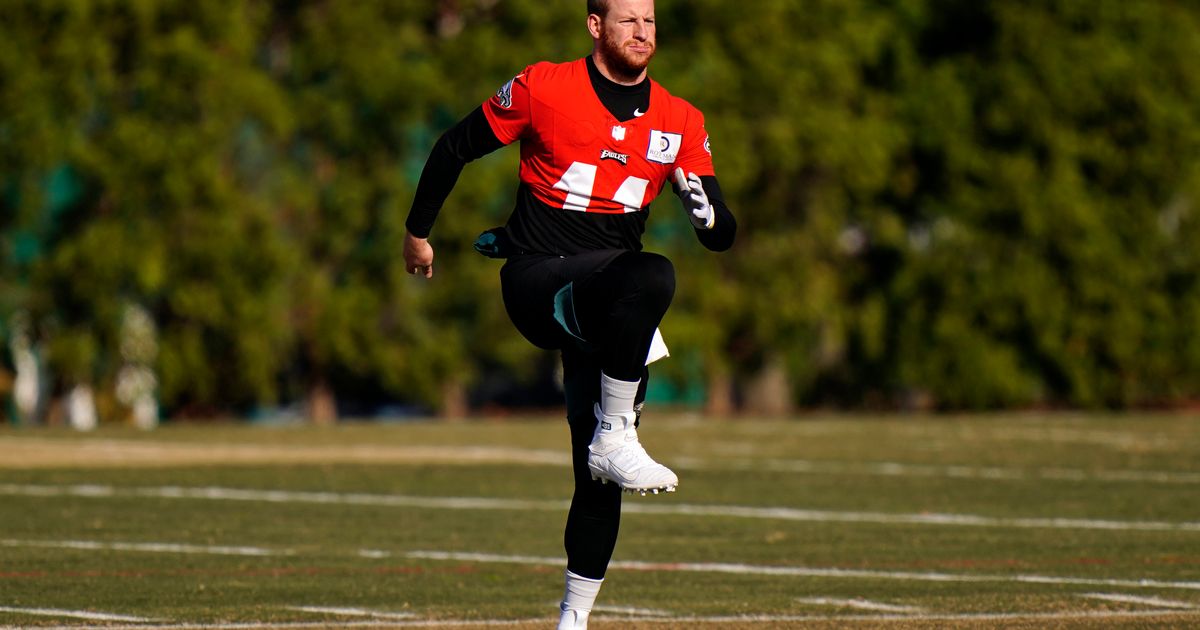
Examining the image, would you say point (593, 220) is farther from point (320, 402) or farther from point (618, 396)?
point (320, 402)

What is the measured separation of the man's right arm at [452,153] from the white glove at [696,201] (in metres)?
0.70

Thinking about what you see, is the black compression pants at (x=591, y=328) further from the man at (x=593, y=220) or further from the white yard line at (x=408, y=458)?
the white yard line at (x=408, y=458)

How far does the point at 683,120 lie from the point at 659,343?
846mm

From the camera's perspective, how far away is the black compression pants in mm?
7227

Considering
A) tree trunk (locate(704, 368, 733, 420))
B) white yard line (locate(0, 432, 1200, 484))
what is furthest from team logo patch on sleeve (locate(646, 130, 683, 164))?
tree trunk (locate(704, 368, 733, 420))

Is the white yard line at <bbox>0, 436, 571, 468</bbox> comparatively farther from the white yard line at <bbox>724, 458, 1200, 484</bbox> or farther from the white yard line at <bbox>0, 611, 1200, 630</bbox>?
the white yard line at <bbox>0, 611, 1200, 630</bbox>

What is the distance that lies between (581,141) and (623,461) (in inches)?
45.9

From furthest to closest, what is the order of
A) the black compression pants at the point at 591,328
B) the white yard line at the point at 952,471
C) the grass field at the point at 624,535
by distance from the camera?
the white yard line at the point at 952,471, the grass field at the point at 624,535, the black compression pants at the point at 591,328

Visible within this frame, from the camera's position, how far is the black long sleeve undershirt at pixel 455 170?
7504 millimetres

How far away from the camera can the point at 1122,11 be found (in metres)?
34.8

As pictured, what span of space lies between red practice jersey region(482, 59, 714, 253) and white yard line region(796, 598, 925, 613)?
A: 2.45 metres

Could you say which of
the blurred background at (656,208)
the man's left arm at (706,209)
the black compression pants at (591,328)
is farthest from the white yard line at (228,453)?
the man's left arm at (706,209)

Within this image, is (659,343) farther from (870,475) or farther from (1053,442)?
(1053,442)

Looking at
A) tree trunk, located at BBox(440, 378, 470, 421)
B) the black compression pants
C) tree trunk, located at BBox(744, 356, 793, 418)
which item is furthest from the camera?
tree trunk, located at BBox(744, 356, 793, 418)
